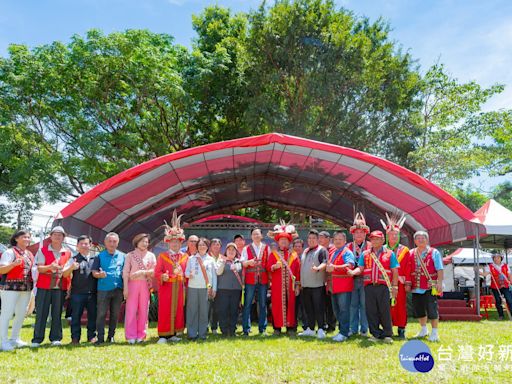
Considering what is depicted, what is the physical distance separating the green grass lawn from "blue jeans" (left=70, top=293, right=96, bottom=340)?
269 millimetres

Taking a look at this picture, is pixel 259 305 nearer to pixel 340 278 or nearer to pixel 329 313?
pixel 329 313

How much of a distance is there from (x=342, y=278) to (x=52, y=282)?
11.7 feet

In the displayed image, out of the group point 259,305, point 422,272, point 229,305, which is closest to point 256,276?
point 259,305

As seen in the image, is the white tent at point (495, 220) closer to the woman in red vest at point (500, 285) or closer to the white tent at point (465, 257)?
the woman in red vest at point (500, 285)

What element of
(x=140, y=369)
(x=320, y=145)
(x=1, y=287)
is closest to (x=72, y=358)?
(x=140, y=369)

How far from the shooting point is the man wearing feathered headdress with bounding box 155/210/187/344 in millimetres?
5793

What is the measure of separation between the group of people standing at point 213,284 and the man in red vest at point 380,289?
1cm

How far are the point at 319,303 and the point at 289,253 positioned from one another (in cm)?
84

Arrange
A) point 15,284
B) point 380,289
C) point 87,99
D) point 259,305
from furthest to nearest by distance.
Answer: point 87,99 < point 259,305 < point 380,289 < point 15,284

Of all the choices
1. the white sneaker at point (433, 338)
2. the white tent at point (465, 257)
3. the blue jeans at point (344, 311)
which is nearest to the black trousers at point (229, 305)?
the blue jeans at point (344, 311)

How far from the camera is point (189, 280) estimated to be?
5988mm

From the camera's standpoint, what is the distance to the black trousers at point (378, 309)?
5.39m

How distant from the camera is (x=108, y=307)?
5789 mm

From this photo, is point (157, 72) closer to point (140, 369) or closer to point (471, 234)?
point (471, 234)
